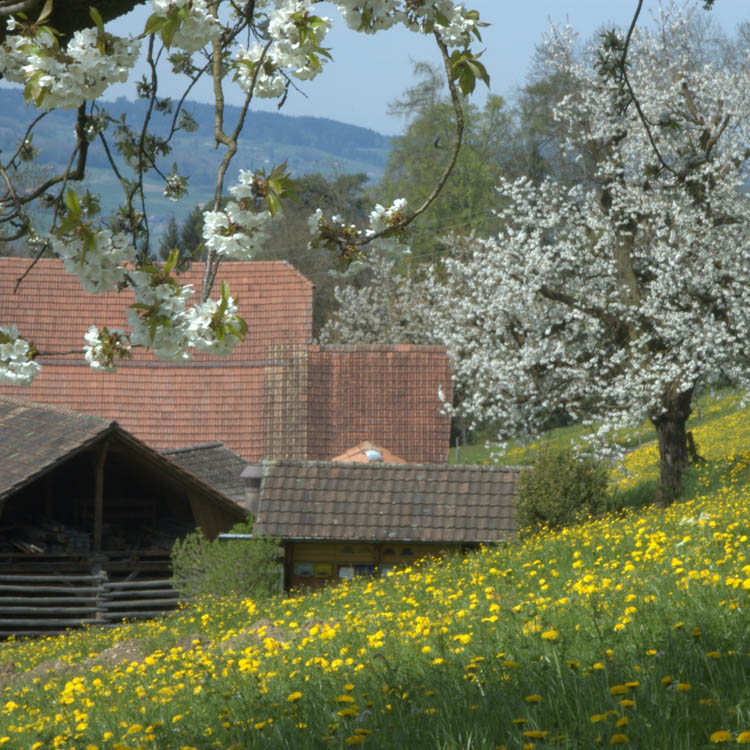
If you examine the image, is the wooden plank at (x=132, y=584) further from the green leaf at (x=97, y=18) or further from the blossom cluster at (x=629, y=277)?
the green leaf at (x=97, y=18)

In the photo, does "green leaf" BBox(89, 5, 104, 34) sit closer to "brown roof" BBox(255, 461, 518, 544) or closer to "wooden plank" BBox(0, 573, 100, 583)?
"brown roof" BBox(255, 461, 518, 544)

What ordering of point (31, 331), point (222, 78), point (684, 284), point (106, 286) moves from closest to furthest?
point (106, 286) < point (222, 78) < point (684, 284) < point (31, 331)

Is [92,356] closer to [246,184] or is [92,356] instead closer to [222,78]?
[246,184]

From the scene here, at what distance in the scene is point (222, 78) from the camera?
175 inches

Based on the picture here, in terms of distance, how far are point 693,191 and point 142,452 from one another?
10.2 m

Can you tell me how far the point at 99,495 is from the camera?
18.3 meters

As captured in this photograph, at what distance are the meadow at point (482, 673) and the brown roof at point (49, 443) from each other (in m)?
7.27

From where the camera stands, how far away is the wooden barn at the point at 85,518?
58.3 ft

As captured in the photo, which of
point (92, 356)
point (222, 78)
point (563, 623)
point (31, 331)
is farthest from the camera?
point (31, 331)

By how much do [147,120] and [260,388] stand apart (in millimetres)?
23108

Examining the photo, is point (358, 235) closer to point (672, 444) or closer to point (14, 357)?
point (14, 357)

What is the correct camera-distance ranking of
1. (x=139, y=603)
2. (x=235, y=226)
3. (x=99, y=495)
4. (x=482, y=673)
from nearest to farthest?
1. (x=235, y=226)
2. (x=482, y=673)
3. (x=99, y=495)
4. (x=139, y=603)

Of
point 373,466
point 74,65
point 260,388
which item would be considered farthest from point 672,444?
point 74,65

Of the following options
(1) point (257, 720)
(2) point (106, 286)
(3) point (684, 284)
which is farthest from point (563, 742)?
Answer: (3) point (684, 284)
